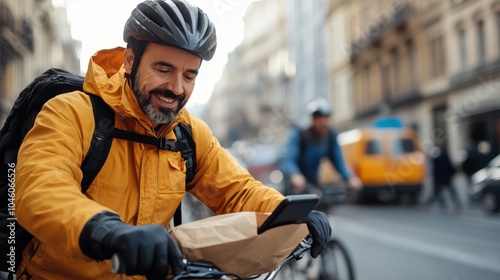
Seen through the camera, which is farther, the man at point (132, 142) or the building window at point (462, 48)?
the building window at point (462, 48)

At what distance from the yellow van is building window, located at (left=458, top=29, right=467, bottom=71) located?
516 cm

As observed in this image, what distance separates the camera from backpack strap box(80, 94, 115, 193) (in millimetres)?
1746

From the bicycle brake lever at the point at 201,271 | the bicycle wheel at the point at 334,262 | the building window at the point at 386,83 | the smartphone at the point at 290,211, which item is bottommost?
the bicycle wheel at the point at 334,262

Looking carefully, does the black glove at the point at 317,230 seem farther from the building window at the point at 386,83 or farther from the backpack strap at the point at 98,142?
the building window at the point at 386,83

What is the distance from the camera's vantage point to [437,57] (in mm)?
26328

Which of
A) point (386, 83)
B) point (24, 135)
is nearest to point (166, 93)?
point (24, 135)

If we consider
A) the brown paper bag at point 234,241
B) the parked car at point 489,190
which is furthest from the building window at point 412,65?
the brown paper bag at point 234,241

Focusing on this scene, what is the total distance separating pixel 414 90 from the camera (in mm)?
29109

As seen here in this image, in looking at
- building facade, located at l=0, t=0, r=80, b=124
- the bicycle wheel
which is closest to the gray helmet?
the bicycle wheel

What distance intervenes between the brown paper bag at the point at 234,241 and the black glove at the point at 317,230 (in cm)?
20

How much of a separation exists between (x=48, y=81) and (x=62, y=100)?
211 mm

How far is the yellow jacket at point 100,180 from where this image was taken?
1464 mm

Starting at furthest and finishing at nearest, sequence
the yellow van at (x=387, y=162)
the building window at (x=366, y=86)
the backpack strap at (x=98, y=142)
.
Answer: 1. the building window at (x=366, y=86)
2. the yellow van at (x=387, y=162)
3. the backpack strap at (x=98, y=142)

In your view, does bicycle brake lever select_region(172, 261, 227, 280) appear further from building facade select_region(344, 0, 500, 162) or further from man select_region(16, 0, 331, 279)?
building facade select_region(344, 0, 500, 162)
